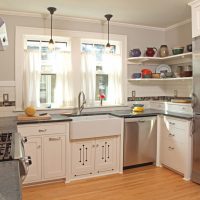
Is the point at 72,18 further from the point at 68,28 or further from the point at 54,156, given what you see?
the point at 54,156

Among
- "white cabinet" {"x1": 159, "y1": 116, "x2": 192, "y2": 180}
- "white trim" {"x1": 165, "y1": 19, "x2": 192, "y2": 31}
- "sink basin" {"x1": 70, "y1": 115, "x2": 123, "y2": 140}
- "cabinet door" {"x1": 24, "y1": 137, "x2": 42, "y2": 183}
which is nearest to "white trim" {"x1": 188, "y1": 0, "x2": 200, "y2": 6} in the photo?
"white trim" {"x1": 165, "y1": 19, "x2": 192, "y2": 31}

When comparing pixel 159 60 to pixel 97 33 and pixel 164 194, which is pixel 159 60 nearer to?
pixel 97 33

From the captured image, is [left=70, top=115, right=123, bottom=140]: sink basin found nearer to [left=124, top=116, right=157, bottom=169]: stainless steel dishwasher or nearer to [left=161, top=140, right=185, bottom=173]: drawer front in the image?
[left=124, top=116, right=157, bottom=169]: stainless steel dishwasher

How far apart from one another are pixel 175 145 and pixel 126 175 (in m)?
0.86

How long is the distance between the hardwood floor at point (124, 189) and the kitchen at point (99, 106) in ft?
0.04

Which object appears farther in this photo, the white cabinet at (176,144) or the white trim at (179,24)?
the white trim at (179,24)

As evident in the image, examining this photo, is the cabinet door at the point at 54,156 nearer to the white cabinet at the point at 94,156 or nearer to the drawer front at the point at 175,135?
the white cabinet at the point at 94,156

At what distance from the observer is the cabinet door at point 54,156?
3.17 m

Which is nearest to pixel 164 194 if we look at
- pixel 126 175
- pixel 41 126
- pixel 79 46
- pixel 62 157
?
pixel 126 175

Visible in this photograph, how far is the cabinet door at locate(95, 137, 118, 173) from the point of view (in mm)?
3477

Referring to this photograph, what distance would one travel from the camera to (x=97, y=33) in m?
4.06

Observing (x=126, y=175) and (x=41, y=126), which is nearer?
(x=41, y=126)

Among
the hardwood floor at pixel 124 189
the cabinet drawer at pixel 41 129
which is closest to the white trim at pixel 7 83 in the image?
the cabinet drawer at pixel 41 129

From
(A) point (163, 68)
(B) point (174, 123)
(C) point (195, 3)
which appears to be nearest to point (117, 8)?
(C) point (195, 3)
